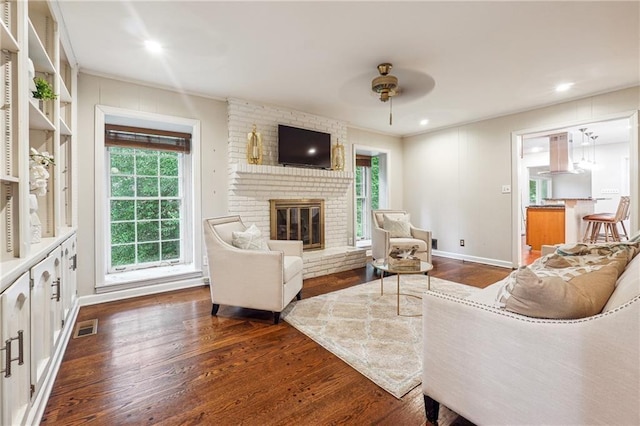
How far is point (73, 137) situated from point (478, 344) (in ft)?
11.5

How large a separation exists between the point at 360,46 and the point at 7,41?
224 centimetres

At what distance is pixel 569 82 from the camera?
3391 millimetres

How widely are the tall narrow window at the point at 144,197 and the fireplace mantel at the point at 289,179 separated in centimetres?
80

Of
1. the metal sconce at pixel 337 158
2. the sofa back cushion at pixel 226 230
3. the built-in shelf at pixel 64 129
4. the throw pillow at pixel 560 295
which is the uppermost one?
the metal sconce at pixel 337 158

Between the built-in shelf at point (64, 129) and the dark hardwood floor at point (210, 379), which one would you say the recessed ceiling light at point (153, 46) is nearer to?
the built-in shelf at point (64, 129)

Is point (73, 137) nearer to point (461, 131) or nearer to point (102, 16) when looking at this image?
point (102, 16)

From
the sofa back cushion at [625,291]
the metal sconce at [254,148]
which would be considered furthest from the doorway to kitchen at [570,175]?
the metal sconce at [254,148]

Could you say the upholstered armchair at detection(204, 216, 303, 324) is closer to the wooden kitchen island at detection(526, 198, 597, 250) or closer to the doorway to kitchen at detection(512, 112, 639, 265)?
the doorway to kitchen at detection(512, 112, 639, 265)

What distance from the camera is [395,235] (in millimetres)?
4473

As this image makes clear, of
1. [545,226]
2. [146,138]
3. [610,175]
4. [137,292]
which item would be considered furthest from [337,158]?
[610,175]

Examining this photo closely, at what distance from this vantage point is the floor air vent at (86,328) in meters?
2.37

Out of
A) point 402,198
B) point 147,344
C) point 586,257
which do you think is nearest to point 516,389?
point 586,257

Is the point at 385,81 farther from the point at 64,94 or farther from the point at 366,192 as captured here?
the point at 366,192

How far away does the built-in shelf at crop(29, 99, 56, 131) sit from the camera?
1.70 metres
